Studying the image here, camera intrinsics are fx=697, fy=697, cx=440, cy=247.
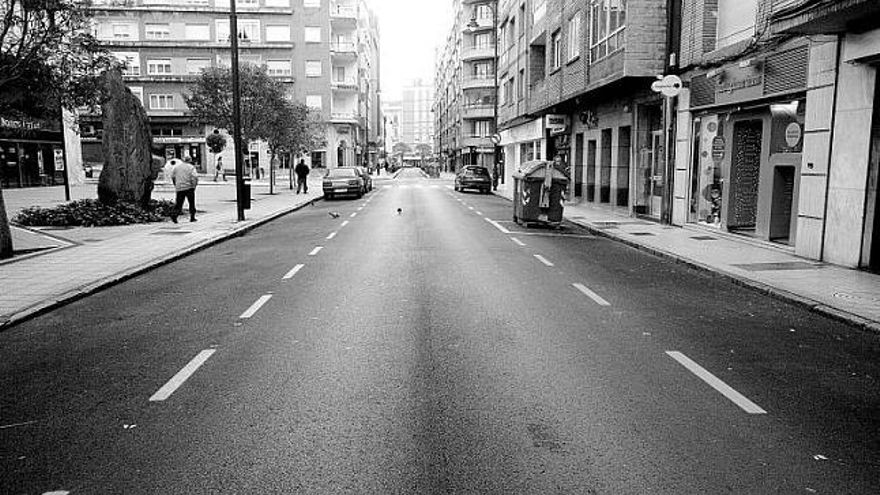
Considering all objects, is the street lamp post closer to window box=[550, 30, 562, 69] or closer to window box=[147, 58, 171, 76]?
window box=[550, 30, 562, 69]

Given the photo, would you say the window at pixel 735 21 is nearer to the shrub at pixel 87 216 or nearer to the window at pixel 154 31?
the shrub at pixel 87 216

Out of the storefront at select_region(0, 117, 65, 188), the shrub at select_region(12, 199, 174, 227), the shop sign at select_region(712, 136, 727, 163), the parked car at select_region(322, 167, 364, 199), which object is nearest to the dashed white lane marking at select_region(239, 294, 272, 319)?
the shrub at select_region(12, 199, 174, 227)

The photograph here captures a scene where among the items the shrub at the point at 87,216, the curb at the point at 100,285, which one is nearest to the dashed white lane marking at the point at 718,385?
the curb at the point at 100,285

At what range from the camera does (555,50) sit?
30.6 metres

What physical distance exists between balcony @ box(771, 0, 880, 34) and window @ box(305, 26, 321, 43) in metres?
60.0

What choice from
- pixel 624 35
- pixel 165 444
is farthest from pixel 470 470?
pixel 624 35

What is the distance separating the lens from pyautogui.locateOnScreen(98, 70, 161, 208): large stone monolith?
758 inches

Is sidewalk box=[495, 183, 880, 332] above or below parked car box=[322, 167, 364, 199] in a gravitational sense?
below

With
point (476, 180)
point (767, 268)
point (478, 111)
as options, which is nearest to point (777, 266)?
point (767, 268)

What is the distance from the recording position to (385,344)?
6586mm

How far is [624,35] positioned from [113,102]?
14.2 m

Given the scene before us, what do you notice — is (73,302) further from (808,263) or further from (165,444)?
(808,263)

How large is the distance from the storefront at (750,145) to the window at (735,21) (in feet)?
2.80

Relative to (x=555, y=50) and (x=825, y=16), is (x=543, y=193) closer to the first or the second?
(x=825, y=16)
